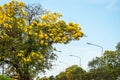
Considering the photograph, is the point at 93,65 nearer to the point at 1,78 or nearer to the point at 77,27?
the point at 77,27

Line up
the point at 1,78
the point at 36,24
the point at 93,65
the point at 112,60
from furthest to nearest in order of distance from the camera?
1. the point at 93,65
2. the point at 112,60
3. the point at 36,24
4. the point at 1,78

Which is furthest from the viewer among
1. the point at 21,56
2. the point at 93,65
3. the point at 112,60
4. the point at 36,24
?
the point at 93,65

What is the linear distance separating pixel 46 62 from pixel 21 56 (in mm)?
3257

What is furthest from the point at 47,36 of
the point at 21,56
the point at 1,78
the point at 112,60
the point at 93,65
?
the point at 93,65

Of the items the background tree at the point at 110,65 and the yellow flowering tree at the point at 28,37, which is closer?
the yellow flowering tree at the point at 28,37

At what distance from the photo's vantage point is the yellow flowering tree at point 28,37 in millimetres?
38750

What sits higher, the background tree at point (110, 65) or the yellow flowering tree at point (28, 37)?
the background tree at point (110, 65)

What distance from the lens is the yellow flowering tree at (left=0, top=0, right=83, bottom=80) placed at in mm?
38750

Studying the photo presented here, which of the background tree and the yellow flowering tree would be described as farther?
the background tree

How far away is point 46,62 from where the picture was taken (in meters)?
40.4

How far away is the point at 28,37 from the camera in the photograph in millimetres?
39688

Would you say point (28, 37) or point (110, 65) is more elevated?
point (110, 65)

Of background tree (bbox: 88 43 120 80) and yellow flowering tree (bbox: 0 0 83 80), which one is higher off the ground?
background tree (bbox: 88 43 120 80)

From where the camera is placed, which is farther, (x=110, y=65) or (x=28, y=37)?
(x=110, y=65)
